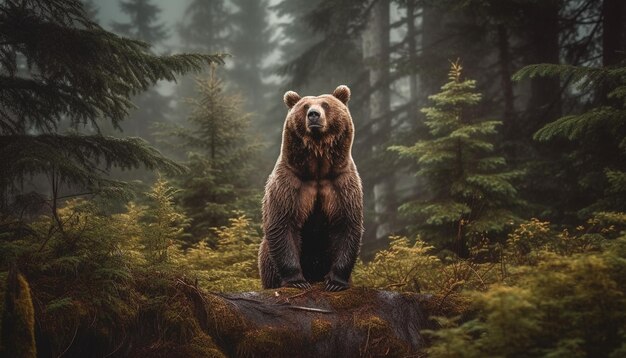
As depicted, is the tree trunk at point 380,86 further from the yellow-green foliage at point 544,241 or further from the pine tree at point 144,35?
the pine tree at point 144,35

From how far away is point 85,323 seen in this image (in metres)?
3.01

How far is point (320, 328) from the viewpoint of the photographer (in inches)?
147

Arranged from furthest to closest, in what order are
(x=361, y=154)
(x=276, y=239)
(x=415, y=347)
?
(x=361, y=154)
(x=276, y=239)
(x=415, y=347)

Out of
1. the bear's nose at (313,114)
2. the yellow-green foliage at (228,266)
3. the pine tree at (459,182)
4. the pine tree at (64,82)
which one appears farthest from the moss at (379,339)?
the pine tree at (64,82)

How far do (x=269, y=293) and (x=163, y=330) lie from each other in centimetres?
106

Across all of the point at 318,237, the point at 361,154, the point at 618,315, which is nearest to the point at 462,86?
the point at 318,237

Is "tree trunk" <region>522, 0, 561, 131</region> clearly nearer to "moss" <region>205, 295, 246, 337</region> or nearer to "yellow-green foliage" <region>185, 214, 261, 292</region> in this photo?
"yellow-green foliage" <region>185, 214, 261, 292</region>

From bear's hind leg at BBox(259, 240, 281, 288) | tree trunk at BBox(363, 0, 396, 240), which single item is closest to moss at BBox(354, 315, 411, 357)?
bear's hind leg at BBox(259, 240, 281, 288)

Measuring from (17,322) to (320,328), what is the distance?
2239mm

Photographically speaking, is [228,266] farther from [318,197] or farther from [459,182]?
[459,182]

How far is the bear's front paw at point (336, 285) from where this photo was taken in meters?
4.27

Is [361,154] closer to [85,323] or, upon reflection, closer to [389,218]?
[389,218]

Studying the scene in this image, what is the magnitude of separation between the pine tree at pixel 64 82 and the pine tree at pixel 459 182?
12.8 ft

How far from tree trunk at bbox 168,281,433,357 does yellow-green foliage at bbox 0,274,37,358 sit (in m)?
1.13
